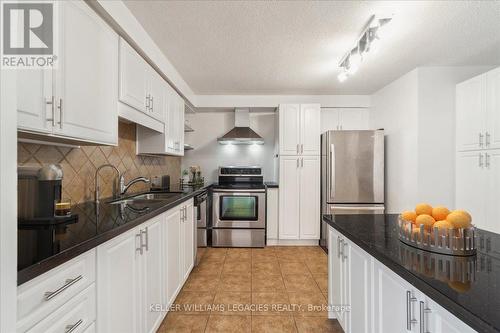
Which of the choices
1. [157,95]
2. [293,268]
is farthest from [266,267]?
[157,95]

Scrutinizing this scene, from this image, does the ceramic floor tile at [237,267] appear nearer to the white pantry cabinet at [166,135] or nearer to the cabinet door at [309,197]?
the cabinet door at [309,197]

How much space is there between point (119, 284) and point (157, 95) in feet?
6.05

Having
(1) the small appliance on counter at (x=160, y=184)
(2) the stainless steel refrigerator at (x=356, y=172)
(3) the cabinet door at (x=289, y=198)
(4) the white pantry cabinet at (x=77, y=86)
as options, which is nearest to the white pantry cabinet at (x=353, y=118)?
(2) the stainless steel refrigerator at (x=356, y=172)

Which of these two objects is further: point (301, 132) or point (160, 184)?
point (301, 132)

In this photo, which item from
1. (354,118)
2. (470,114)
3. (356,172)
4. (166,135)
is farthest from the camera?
(354,118)

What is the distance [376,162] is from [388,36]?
177 cm

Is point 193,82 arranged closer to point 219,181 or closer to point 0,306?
point 219,181

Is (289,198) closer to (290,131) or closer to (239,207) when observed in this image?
(239,207)

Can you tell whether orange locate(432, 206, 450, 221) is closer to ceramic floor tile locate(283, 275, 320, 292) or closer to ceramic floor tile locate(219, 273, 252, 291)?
ceramic floor tile locate(283, 275, 320, 292)

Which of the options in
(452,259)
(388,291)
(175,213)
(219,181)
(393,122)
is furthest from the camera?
(219,181)

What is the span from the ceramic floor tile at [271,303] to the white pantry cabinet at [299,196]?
1527 millimetres

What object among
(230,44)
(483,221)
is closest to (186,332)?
(230,44)

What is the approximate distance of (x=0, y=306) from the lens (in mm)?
622

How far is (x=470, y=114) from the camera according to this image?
264 centimetres
